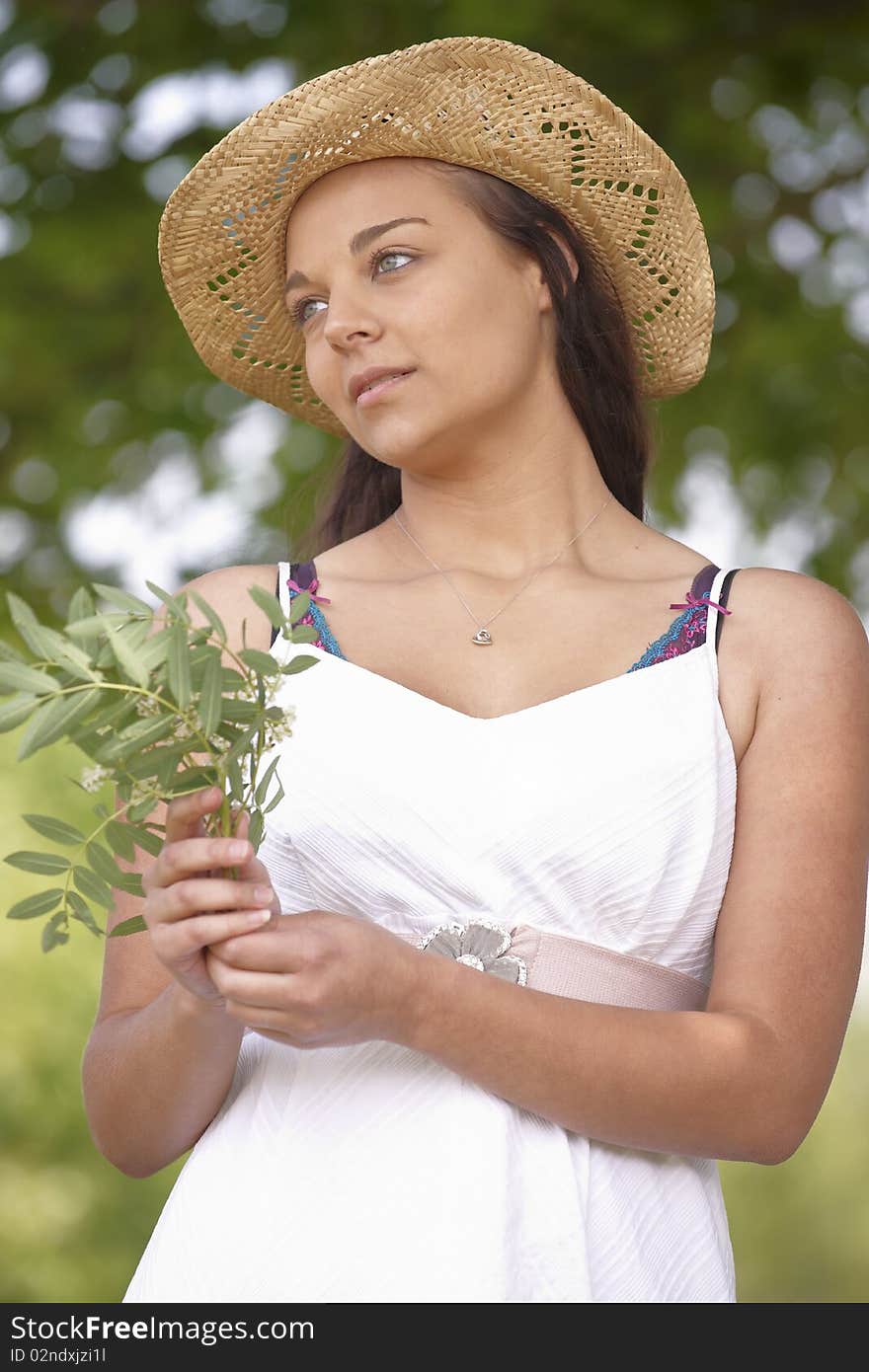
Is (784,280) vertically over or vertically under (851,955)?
over

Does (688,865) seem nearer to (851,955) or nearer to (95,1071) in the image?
(851,955)

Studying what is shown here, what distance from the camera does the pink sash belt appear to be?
1.87 meters

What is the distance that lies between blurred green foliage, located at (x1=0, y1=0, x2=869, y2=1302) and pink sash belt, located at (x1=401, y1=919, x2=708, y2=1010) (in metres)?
1.76

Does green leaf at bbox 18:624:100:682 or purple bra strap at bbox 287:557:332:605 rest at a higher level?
green leaf at bbox 18:624:100:682

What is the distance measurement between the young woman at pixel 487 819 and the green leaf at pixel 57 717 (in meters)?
0.15

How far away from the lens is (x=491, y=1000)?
5.50 ft

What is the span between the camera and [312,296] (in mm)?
2195

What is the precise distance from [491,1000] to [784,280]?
2.92 meters

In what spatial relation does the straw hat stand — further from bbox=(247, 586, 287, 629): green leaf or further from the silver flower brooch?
the silver flower brooch

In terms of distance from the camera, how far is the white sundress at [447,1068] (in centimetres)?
176

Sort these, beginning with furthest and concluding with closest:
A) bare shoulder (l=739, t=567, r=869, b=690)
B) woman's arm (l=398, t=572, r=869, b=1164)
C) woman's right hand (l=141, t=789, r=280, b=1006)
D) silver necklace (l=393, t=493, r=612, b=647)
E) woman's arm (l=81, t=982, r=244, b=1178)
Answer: silver necklace (l=393, t=493, r=612, b=647), bare shoulder (l=739, t=567, r=869, b=690), woman's arm (l=81, t=982, r=244, b=1178), woman's arm (l=398, t=572, r=869, b=1164), woman's right hand (l=141, t=789, r=280, b=1006)

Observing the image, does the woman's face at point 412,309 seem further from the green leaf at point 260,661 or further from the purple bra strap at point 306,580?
the green leaf at point 260,661

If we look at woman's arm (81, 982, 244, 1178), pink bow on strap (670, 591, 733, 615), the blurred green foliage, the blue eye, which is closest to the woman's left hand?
woman's arm (81, 982, 244, 1178)

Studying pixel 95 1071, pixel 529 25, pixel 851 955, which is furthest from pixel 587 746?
pixel 529 25
